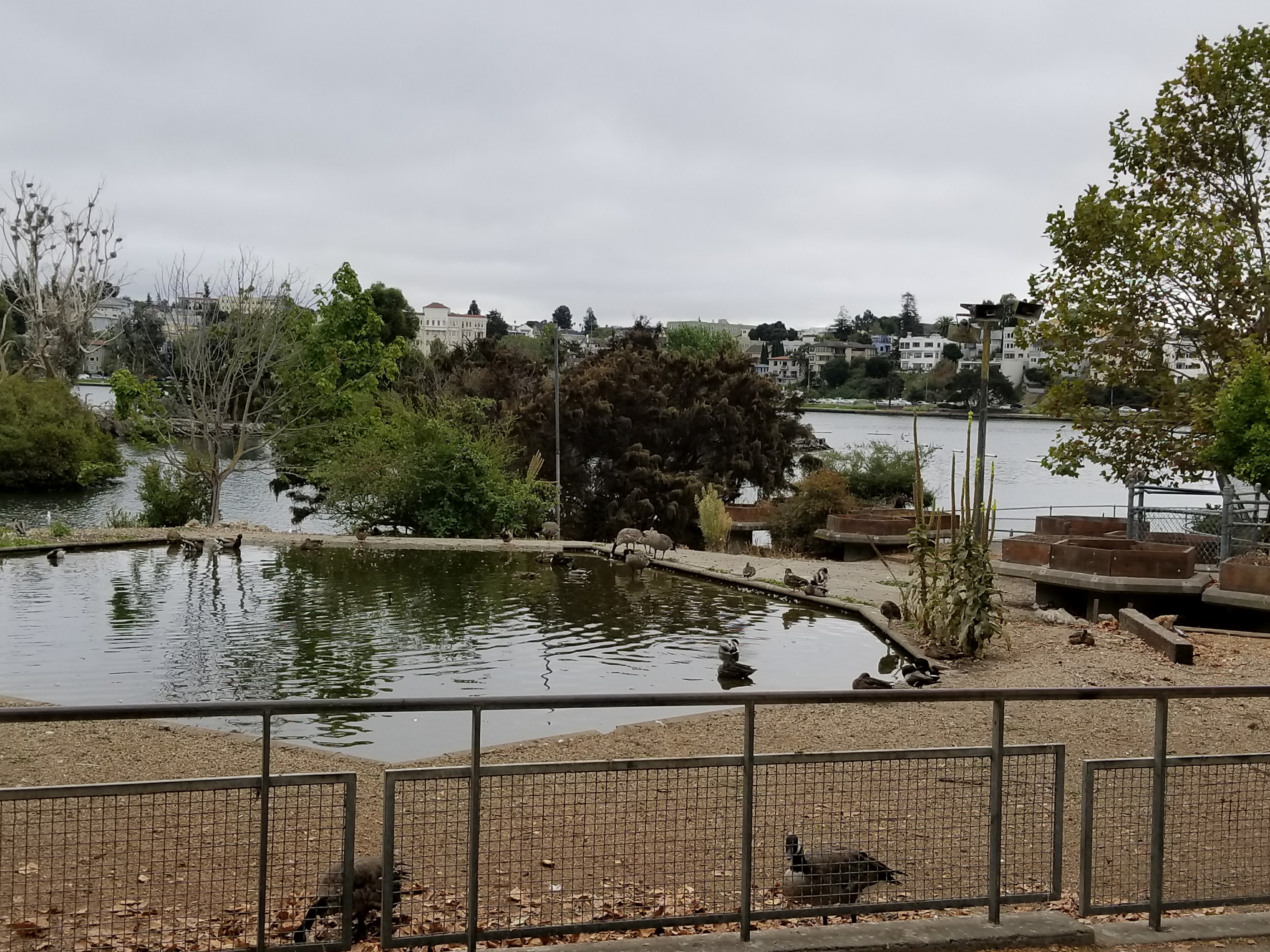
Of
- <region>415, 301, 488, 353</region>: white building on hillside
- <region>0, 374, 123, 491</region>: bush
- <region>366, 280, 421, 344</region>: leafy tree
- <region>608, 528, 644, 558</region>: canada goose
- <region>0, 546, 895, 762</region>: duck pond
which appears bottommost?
<region>0, 546, 895, 762</region>: duck pond

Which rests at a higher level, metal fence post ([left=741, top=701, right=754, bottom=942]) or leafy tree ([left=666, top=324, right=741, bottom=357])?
leafy tree ([left=666, top=324, right=741, bottom=357])

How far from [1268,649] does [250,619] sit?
13164 mm

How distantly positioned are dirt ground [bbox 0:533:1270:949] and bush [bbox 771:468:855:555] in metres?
16.5

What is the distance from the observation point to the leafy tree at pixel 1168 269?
2383 cm

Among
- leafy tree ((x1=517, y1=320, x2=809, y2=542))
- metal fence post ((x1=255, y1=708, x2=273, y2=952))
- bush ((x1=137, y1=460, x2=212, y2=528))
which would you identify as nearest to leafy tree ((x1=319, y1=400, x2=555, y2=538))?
bush ((x1=137, y1=460, x2=212, y2=528))

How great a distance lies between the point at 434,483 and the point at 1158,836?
27.4 meters

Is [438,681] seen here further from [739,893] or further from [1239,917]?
[1239,917]

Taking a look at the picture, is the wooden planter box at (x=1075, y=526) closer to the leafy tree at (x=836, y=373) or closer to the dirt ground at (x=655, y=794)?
the dirt ground at (x=655, y=794)

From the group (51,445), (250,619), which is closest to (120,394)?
(51,445)

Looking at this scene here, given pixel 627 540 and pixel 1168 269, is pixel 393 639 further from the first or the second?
pixel 1168 269

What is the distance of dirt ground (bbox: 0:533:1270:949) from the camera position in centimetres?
479

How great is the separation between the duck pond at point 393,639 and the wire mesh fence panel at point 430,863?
214 centimetres

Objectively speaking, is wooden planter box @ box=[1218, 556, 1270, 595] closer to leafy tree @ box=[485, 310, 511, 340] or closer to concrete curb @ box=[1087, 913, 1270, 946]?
concrete curb @ box=[1087, 913, 1270, 946]

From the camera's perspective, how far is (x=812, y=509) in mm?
33125
